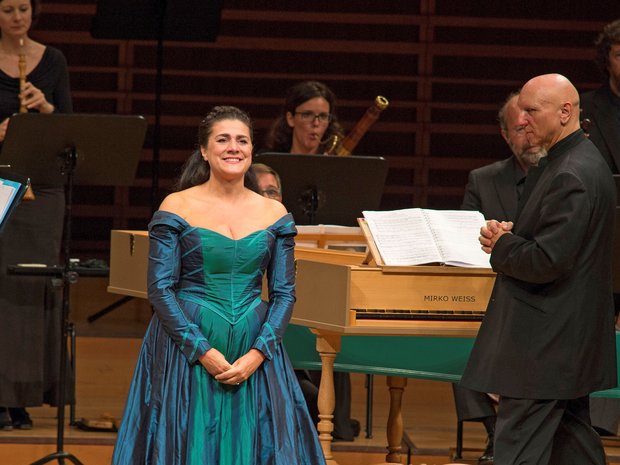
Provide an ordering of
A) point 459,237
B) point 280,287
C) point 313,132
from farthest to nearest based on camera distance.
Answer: point 313,132, point 459,237, point 280,287

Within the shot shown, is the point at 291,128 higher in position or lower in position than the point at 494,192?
higher

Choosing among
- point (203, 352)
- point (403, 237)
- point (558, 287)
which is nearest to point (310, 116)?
point (403, 237)

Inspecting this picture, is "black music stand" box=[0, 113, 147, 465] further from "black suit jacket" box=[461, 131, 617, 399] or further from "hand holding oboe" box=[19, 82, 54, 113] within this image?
"black suit jacket" box=[461, 131, 617, 399]

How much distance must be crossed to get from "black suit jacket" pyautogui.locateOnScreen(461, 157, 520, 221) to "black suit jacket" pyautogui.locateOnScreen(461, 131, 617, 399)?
1209 millimetres

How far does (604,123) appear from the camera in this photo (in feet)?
16.9

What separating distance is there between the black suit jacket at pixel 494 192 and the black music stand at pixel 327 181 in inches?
16.4

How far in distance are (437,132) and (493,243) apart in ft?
17.7

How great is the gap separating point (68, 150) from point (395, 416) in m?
1.58

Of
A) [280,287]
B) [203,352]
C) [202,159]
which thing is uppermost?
[202,159]

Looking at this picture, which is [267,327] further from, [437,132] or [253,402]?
[437,132]

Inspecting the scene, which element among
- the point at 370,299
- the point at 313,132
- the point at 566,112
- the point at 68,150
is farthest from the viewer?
the point at 313,132

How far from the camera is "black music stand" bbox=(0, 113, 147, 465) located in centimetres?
470

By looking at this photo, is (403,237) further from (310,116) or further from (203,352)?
(310,116)

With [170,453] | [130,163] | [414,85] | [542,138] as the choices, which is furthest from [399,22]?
[170,453]
